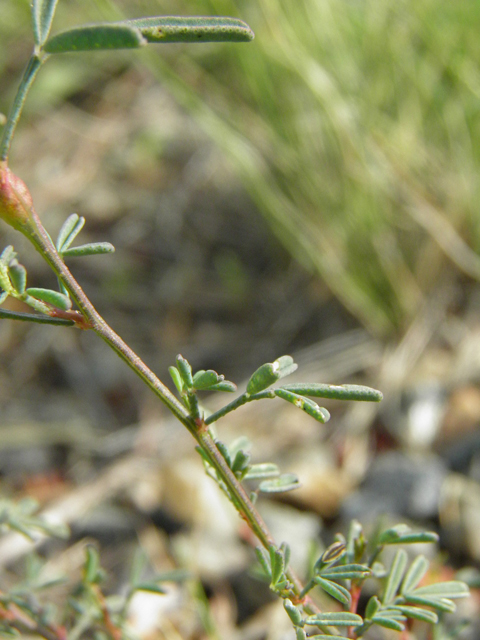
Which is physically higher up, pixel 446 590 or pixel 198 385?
pixel 198 385

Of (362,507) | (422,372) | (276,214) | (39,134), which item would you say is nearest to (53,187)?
(39,134)

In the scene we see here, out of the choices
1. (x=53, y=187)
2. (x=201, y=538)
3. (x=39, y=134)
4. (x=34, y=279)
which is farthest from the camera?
(x=39, y=134)

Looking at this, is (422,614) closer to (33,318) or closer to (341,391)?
(341,391)

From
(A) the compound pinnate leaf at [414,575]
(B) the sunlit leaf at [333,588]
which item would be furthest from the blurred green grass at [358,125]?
(B) the sunlit leaf at [333,588]

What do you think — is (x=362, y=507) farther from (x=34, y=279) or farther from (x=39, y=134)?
(x=39, y=134)

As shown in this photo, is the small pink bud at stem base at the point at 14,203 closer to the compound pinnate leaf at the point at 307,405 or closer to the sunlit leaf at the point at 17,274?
the sunlit leaf at the point at 17,274

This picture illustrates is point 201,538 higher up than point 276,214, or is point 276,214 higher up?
point 276,214

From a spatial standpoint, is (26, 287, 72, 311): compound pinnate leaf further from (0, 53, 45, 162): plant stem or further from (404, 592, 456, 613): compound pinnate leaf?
(404, 592, 456, 613): compound pinnate leaf

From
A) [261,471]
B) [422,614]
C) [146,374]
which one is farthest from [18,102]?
[422,614]
